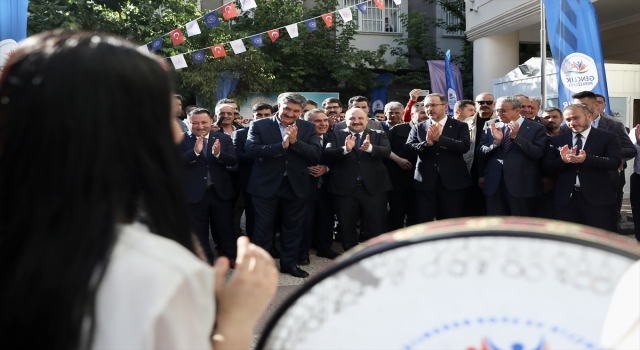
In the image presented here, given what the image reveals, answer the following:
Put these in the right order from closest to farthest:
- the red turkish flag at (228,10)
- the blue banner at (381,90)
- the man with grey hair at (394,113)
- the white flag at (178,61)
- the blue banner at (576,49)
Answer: the blue banner at (576,49) → the man with grey hair at (394,113) → the red turkish flag at (228,10) → the white flag at (178,61) → the blue banner at (381,90)

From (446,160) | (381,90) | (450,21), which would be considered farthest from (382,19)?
(446,160)

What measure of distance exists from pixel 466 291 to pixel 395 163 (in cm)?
584

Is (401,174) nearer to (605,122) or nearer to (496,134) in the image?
(496,134)

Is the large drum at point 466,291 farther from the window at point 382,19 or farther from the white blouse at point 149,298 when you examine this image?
the window at point 382,19

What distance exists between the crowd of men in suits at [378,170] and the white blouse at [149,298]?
4.53 meters

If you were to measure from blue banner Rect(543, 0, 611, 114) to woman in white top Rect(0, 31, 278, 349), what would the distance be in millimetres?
6592

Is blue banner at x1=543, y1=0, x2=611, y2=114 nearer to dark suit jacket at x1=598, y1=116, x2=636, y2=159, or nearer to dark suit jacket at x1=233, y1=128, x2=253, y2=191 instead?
dark suit jacket at x1=598, y1=116, x2=636, y2=159

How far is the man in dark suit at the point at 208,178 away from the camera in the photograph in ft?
18.3

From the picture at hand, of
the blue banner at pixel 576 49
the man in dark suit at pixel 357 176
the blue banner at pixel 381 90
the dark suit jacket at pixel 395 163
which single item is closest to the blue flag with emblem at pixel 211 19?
the dark suit jacket at pixel 395 163

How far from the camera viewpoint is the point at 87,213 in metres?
0.83

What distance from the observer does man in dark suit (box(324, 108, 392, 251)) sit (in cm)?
590

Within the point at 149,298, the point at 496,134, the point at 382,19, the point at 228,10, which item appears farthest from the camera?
the point at 382,19

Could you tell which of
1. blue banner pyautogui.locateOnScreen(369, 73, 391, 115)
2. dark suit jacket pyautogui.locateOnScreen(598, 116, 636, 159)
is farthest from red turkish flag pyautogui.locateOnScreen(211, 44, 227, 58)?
blue banner pyautogui.locateOnScreen(369, 73, 391, 115)

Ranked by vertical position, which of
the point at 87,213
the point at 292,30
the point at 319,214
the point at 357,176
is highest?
the point at 292,30
